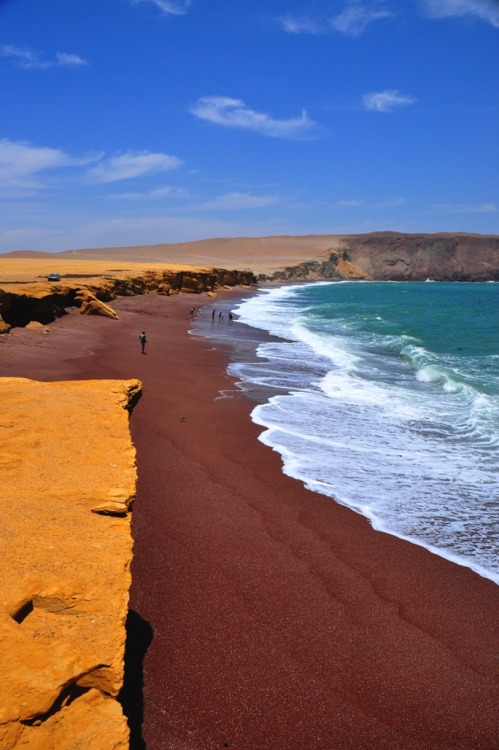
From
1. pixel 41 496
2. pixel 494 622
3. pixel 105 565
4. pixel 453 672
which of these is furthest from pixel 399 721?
pixel 41 496

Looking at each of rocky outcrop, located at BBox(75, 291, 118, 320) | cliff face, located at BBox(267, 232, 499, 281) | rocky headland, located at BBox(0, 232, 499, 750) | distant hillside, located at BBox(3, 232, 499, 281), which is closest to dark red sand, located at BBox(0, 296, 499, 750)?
rocky headland, located at BBox(0, 232, 499, 750)

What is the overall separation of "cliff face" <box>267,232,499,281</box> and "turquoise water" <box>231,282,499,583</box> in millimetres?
151372

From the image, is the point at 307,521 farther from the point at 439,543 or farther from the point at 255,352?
the point at 255,352

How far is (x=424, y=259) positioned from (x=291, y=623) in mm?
192058

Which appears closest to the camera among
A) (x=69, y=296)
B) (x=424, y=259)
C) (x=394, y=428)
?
(x=394, y=428)

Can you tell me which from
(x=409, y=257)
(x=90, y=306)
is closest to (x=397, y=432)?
(x=90, y=306)

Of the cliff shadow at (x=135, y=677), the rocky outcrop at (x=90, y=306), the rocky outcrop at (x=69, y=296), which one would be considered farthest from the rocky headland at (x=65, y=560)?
the rocky outcrop at (x=90, y=306)

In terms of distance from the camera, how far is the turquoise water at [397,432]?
874cm

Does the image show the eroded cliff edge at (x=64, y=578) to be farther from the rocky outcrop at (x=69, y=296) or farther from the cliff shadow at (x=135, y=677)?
the rocky outcrop at (x=69, y=296)

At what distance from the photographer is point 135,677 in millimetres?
5062

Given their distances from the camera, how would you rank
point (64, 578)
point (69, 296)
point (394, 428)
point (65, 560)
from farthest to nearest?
point (69, 296) < point (394, 428) < point (65, 560) < point (64, 578)

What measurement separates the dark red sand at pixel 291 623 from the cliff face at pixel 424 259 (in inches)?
6611

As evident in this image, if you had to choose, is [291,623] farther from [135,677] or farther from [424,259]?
[424,259]

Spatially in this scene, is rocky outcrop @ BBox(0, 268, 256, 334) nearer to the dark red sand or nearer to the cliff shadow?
the dark red sand
